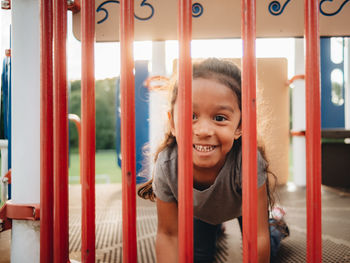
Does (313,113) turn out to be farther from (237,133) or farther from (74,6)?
(74,6)

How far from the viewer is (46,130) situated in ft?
1.75

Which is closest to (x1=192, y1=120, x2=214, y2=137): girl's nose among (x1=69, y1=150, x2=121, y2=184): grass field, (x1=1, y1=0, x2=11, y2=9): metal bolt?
(x1=1, y1=0, x2=11, y2=9): metal bolt

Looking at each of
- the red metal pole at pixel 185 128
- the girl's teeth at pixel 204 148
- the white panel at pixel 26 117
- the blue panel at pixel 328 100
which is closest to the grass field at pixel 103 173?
the blue panel at pixel 328 100

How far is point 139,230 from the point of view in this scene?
1.27 meters

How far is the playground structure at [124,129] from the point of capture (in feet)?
1.46

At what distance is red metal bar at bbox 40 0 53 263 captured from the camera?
53 cm

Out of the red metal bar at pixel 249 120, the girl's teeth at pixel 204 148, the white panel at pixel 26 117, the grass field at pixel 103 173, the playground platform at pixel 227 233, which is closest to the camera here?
the red metal bar at pixel 249 120

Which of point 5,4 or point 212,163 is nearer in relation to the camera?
point 5,4

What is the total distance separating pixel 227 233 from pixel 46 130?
40.2 inches

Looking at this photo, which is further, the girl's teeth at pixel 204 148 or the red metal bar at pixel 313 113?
the girl's teeth at pixel 204 148

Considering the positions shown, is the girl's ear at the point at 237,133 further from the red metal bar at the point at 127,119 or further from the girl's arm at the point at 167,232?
the red metal bar at the point at 127,119

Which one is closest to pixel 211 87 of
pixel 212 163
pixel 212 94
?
pixel 212 94

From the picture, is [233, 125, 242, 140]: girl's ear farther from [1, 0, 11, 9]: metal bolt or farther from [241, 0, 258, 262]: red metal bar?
[1, 0, 11, 9]: metal bolt

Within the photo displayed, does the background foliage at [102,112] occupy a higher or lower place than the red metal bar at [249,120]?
higher
